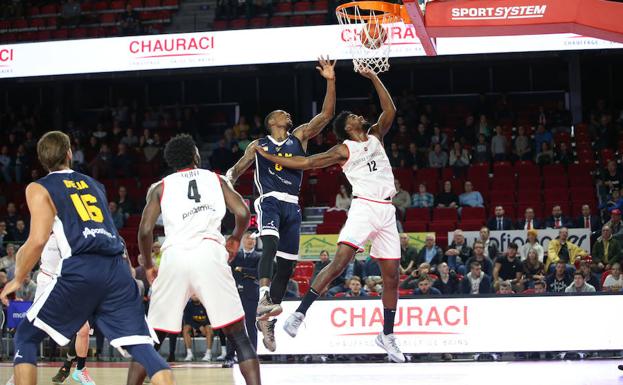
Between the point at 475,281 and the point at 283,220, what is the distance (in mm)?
6382

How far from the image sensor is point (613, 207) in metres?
18.5

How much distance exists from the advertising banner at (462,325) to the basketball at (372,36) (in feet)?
17.7

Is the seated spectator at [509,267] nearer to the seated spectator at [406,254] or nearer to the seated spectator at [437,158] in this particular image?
the seated spectator at [406,254]

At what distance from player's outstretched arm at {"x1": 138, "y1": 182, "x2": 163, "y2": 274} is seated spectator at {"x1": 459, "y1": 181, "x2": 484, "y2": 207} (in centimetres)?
1325

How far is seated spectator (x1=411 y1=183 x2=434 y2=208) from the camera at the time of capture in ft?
65.5

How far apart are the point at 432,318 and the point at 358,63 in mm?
5581

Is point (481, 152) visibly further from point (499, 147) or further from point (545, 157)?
point (545, 157)

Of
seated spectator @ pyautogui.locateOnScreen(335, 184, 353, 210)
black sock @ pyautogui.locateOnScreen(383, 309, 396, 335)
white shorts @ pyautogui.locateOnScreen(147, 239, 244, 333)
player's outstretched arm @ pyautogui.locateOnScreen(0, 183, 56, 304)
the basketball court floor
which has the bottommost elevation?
the basketball court floor

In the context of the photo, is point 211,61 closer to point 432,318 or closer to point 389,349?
point 432,318

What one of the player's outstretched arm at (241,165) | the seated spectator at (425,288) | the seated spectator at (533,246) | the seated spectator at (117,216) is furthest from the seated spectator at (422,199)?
the player's outstretched arm at (241,165)

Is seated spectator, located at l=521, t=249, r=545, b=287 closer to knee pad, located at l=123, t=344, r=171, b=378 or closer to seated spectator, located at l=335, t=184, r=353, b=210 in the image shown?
→ seated spectator, located at l=335, t=184, r=353, b=210

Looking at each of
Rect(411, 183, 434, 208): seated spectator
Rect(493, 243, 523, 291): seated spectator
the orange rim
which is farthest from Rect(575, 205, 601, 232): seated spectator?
the orange rim

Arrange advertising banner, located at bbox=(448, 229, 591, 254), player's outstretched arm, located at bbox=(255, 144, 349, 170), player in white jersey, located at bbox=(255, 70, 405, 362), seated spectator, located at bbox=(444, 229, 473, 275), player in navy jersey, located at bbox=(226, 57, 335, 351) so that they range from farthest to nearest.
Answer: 1. advertising banner, located at bbox=(448, 229, 591, 254)
2. seated spectator, located at bbox=(444, 229, 473, 275)
3. player in navy jersey, located at bbox=(226, 57, 335, 351)
4. player in white jersey, located at bbox=(255, 70, 405, 362)
5. player's outstretched arm, located at bbox=(255, 144, 349, 170)

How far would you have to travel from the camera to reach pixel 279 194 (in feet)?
32.6
